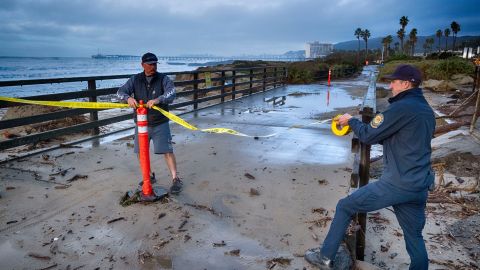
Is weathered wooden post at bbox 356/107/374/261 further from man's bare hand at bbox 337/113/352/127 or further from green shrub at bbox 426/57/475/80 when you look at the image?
green shrub at bbox 426/57/475/80

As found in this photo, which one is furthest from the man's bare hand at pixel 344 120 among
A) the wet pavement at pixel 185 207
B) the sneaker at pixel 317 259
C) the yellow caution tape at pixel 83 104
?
the yellow caution tape at pixel 83 104

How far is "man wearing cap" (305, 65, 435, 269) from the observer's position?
2.63m

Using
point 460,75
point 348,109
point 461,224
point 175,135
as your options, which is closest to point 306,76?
→ point 460,75

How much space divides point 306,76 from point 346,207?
22876 millimetres

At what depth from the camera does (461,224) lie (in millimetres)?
4070

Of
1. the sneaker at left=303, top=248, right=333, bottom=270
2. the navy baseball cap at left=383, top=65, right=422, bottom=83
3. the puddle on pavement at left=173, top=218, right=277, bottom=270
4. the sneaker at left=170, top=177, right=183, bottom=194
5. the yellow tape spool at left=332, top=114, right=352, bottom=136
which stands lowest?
the puddle on pavement at left=173, top=218, right=277, bottom=270

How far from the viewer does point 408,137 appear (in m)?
2.64

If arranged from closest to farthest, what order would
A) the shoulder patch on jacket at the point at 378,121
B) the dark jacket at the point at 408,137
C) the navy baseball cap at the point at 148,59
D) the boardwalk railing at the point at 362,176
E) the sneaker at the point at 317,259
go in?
the dark jacket at the point at 408,137
the shoulder patch on jacket at the point at 378,121
the sneaker at the point at 317,259
the boardwalk railing at the point at 362,176
the navy baseball cap at the point at 148,59

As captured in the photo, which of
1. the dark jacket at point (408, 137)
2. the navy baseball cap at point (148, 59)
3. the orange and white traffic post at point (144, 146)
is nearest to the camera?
the dark jacket at point (408, 137)

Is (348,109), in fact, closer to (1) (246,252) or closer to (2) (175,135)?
(2) (175,135)

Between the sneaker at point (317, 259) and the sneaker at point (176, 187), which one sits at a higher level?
the sneaker at point (176, 187)

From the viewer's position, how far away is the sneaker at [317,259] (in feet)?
9.93

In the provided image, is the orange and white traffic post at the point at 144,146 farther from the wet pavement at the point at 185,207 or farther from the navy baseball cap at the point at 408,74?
the navy baseball cap at the point at 408,74

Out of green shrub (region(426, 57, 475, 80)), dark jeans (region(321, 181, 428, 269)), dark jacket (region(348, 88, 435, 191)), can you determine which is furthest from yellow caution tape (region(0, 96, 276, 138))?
green shrub (region(426, 57, 475, 80))
